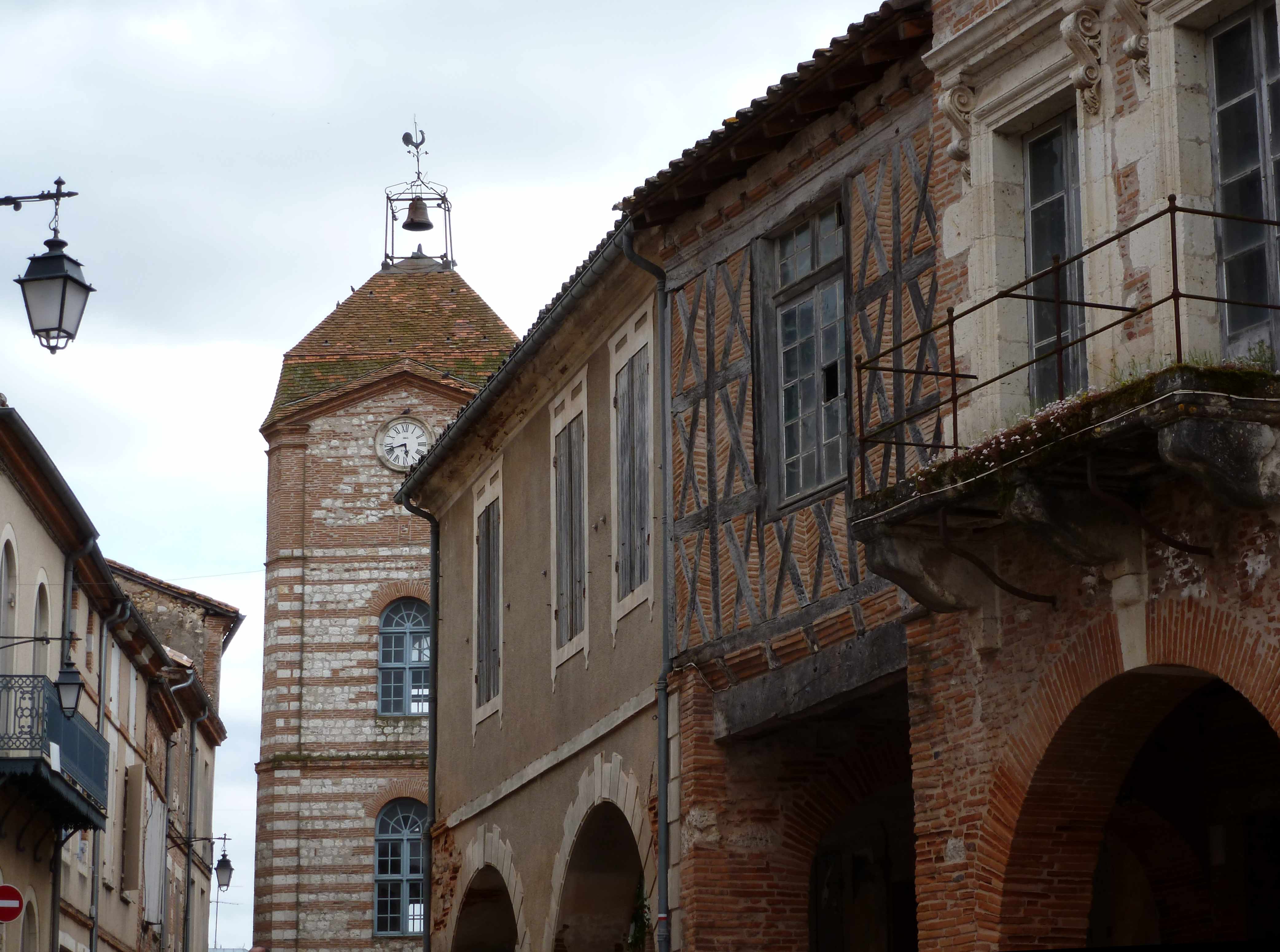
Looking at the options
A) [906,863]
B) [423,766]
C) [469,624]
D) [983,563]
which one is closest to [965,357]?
[983,563]

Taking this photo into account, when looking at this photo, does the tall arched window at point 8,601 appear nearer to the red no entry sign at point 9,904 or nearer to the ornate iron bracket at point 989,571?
the red no entry sign at point 9,904

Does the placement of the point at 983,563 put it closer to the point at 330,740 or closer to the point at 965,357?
the point at 965,357

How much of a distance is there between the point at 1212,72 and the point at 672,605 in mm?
6090

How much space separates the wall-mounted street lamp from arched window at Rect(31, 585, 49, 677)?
11.0 meters

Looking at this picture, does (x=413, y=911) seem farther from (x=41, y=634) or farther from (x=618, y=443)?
(x=618, y=443)

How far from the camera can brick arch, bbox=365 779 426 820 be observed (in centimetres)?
3372

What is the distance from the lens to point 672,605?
47.7 ft

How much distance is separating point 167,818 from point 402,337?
9.43 metres

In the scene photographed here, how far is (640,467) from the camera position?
15641 mm

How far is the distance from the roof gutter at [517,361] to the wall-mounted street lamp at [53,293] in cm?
457

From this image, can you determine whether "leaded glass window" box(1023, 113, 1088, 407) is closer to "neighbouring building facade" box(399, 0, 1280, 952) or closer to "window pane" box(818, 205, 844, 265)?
"neighbouring building facade" box(399, 0, 1280, 952)

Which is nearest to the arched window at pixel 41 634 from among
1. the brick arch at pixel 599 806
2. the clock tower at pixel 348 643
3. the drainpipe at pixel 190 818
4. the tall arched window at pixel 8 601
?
the tall arched window at pixel 8 601

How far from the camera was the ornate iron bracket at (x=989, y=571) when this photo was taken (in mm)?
9953

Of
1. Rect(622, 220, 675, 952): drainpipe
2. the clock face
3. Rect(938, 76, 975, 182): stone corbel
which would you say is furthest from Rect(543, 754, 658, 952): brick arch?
the clock face
